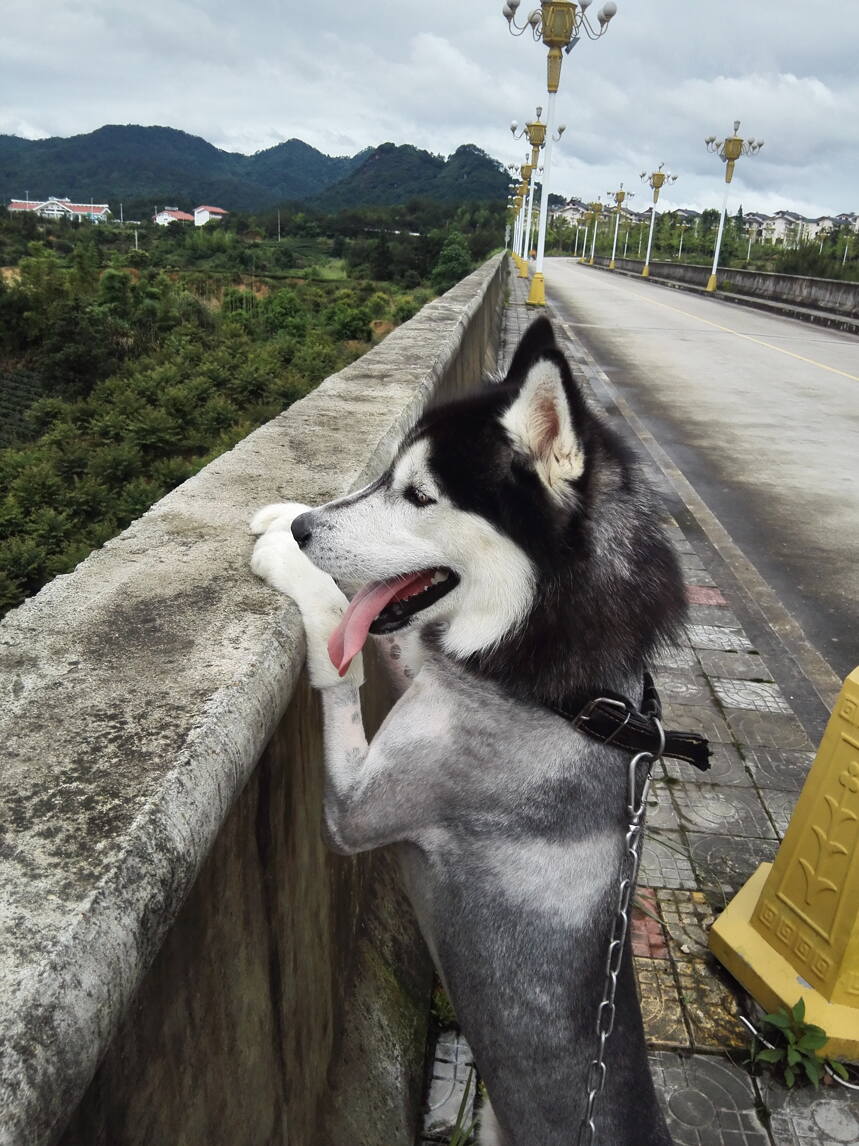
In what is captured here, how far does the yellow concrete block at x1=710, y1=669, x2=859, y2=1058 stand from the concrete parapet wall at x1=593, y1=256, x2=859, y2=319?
2812 cm

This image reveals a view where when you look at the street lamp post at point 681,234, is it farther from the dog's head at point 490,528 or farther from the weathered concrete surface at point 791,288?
the dog's head at point 490,528

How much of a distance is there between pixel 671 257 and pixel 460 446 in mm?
78202

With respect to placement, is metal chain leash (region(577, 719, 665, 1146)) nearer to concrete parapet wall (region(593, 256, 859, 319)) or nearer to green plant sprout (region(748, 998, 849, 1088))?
green plant sprout (region(748, 998, 849, 1088))

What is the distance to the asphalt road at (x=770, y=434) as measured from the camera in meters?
6.63

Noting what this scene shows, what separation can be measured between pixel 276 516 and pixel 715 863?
2.55 m

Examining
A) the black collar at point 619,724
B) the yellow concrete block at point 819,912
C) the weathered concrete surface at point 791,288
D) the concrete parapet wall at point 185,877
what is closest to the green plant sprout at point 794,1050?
the yellow concrete block at point 819,912

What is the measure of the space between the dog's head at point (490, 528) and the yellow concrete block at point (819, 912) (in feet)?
4.00

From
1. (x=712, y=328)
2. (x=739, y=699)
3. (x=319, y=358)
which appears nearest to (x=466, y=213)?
(x=319, y=358)

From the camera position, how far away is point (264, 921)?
166 cm

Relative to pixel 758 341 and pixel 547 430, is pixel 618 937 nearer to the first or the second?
pixel 547 430

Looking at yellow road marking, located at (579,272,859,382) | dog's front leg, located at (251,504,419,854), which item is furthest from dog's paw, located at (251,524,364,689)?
yellow road marking, located at (579,272,859,382)

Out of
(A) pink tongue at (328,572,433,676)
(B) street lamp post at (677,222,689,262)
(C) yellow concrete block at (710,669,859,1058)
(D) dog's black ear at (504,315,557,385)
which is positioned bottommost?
(C) yellow concrete block at (710,669,859,1058)

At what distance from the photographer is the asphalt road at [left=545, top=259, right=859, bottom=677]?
663 centimetres

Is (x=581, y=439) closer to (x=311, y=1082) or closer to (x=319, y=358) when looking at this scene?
(x=311, y=1082)
